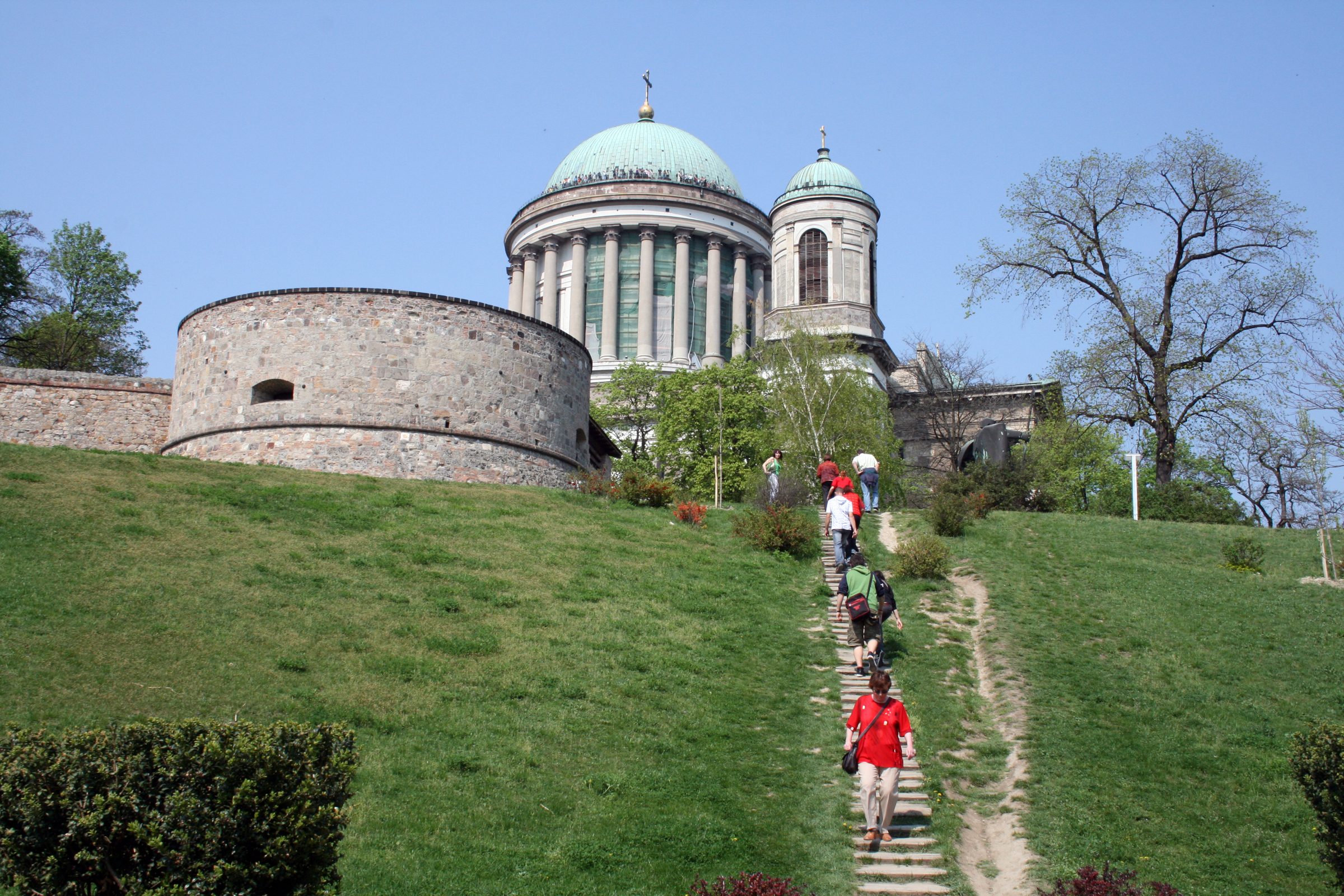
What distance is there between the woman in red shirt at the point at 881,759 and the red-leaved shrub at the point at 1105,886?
1.79 metres

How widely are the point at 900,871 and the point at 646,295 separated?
47.7 meters

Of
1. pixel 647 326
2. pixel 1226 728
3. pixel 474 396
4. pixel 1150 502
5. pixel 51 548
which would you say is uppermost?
pixel 647 326

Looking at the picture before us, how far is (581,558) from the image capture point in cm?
1836

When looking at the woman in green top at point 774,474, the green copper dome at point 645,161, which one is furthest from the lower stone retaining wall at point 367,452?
the green copper dome at point 645,161

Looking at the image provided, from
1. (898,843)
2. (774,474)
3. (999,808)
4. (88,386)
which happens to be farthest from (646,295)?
(898,843)

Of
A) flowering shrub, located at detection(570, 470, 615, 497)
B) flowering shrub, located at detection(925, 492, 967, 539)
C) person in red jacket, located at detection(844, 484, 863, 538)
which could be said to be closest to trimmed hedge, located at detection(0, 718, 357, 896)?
person in red jacket, located at detection(844, 484, 863, 538)

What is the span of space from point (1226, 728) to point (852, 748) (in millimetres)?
4813

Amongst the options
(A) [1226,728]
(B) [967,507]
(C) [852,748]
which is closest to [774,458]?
(B) [967,507]

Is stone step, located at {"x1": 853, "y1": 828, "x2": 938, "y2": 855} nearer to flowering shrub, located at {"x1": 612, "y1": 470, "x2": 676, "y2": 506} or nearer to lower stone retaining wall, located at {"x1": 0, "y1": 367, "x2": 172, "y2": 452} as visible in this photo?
flowering shrub, located at {"x1": 612, "y1": 470, "x2": 676, "y2": 506}

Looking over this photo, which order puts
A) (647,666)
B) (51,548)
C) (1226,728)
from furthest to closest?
(51,548) < (647,666) < (1226,728)

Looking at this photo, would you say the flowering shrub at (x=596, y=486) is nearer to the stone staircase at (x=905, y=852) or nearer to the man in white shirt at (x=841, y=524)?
the man in white shirt at (x=841, y=524)

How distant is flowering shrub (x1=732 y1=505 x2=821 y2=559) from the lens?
20.0 meters

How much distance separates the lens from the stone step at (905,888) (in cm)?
872

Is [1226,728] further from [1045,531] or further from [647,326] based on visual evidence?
[647,326]
